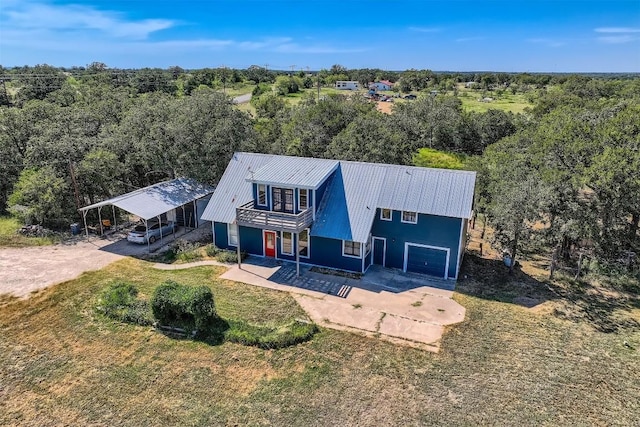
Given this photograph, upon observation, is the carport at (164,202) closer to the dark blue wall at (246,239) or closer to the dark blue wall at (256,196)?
the dark blue wall at (246,239)

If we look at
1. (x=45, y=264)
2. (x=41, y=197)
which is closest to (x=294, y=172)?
(x=45, y=264)

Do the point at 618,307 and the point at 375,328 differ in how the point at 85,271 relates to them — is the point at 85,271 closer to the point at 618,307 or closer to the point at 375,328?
the point at 375,328

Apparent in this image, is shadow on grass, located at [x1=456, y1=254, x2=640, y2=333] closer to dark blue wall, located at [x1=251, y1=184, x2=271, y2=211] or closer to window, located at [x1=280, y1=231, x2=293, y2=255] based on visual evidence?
window, located at [x1=280, y1=231, x2=293, y2=255]

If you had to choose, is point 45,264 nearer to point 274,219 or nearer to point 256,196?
point 256,196

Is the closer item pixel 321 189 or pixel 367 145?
pixel 321 189

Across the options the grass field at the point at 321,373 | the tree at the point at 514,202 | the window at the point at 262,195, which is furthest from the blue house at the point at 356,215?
the grass field at the point at 321,373

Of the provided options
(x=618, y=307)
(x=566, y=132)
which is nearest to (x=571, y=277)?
(x=618, y=307)

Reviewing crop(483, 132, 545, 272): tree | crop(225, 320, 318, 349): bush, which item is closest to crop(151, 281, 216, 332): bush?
crop(225, 320, 318, 349): bush
